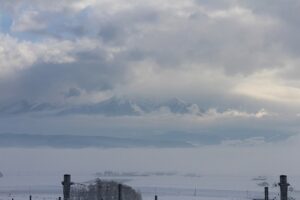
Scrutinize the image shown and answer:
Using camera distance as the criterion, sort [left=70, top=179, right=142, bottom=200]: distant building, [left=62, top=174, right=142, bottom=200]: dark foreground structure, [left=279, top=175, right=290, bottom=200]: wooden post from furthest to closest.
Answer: [left=70, top=179, right=142, bottom=200]: distant building
[left=62, top=174, right=142, bottom=200]: dark foreground structure
[left=279, top=175, right=290, bottom=200]: wooden post

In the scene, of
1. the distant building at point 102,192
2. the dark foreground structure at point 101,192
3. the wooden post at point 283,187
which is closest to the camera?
the wooden post at point 283,187

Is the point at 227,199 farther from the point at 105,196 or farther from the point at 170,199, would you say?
the point at 105,196

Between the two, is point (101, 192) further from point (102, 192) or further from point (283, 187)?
point (283, 187)

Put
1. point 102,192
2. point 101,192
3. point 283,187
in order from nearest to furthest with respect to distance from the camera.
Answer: point 283,187
point 101,192
point 102,192

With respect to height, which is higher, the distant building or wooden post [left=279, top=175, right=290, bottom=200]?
wooden post [left=279, top=175, right=290, bottom=200]

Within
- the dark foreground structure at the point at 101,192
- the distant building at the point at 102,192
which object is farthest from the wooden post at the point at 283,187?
the distant building at the point at 102,192

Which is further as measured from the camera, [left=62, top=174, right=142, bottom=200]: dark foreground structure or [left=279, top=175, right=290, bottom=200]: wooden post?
[left=62, top=174, right=142, bottom=200]: dark foreground structure

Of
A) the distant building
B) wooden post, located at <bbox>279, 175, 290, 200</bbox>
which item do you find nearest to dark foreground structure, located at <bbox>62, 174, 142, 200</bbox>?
the distant building

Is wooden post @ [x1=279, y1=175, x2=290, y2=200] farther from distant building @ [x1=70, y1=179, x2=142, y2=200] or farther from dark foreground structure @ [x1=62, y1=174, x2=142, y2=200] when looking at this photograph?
distant building @ [x1=70, y1=179, x2=142, y2=200]

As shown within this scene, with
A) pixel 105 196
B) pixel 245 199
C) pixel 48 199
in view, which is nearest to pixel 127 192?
pixel 105 196

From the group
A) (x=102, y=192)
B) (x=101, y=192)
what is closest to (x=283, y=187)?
(x=101, y=192)

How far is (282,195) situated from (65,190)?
28.2 feet

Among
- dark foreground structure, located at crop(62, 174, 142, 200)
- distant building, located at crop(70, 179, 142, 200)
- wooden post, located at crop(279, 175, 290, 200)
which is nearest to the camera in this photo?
wooden post, located at crop(279, 175, 290, 200)

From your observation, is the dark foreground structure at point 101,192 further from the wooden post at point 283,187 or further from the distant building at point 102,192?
the wooden post at point 283,187
